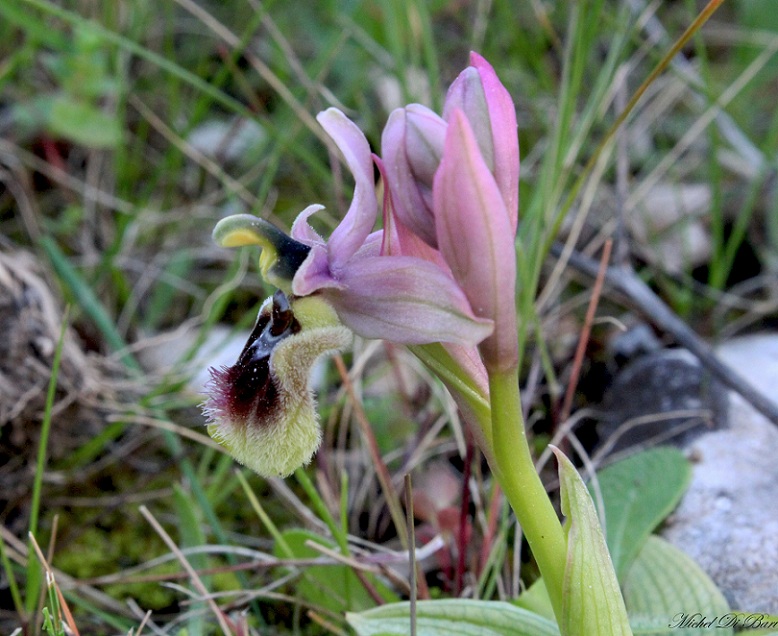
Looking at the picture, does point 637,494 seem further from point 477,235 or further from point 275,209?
point 275,209

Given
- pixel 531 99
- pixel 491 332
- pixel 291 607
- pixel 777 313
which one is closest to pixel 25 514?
pixel 291 607

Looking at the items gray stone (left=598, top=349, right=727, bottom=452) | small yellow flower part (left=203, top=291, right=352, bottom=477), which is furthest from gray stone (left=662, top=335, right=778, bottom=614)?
small yellow flower part (left=203, top=291, right=352, bottom=477)

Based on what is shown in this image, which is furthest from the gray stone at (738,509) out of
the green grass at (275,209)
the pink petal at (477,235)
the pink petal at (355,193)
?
the pink petal at (355,193)

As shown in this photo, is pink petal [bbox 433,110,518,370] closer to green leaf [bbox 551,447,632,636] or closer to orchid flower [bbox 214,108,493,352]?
orchid flower [bbox 214,108,493,352]

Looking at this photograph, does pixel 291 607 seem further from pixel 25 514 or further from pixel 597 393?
pixel 597 393

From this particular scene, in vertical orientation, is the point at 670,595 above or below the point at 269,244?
below

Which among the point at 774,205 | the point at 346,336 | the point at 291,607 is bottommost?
the point at 291,607

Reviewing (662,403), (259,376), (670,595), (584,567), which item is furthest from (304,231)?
(662,403)
